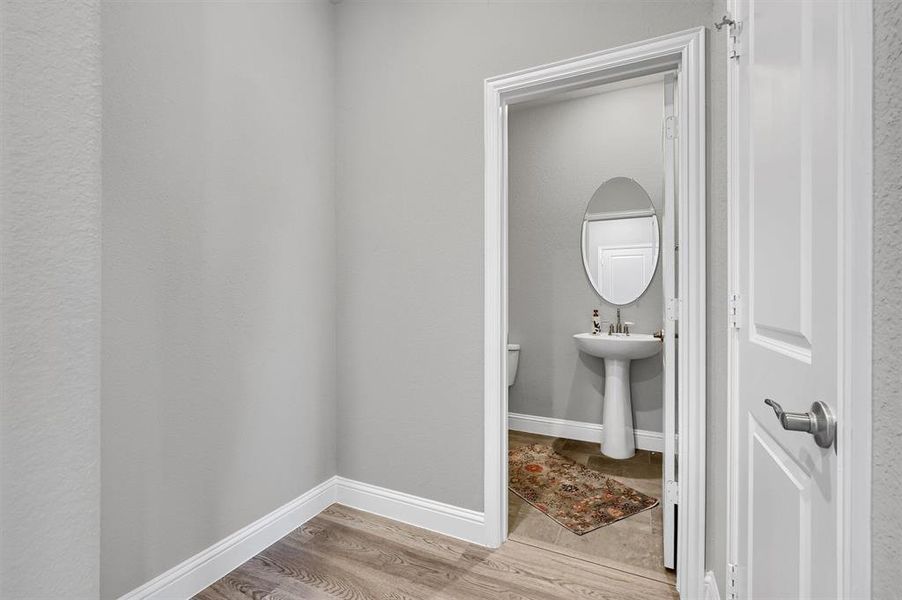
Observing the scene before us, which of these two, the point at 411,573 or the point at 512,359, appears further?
the point at 512,359

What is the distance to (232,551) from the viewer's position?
194cm

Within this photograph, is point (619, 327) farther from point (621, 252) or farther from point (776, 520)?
point (776, 520)

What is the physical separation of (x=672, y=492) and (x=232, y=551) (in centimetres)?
185

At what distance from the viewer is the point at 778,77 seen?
0.95 meters

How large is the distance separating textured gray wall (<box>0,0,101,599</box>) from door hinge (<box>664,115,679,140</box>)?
188 centimetres

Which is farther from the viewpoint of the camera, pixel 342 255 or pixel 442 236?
pixel 342 255

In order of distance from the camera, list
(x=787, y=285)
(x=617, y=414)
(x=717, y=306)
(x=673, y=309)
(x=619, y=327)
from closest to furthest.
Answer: (x=787, y=285) < (x=717, y=306) < (x=673, y=309) < (x=617, y=414) < (x=619, y=327)

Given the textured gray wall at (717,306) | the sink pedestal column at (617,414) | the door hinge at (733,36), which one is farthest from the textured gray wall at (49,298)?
the sink pedestal column at (617,414)

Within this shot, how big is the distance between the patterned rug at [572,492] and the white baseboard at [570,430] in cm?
39

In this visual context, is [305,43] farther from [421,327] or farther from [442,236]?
[421,327]

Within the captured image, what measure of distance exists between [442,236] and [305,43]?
124 cm

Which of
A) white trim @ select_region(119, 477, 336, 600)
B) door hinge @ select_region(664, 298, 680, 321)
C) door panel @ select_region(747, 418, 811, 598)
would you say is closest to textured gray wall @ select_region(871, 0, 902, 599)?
door panel @ select_region(747, 418, 811, 598)

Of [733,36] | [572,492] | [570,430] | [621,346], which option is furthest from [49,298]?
[570,430]

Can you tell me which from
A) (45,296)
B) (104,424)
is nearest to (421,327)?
(104,424)
